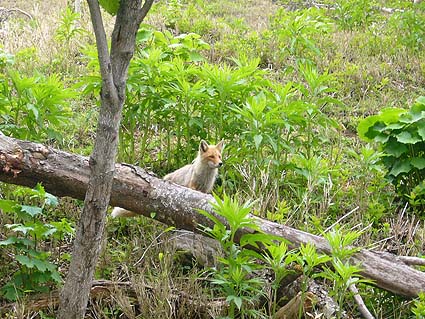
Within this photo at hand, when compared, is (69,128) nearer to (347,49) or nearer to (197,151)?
(197,151)

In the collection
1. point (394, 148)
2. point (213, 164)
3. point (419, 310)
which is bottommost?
point (419, 310)

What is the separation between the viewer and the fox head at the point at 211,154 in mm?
6144

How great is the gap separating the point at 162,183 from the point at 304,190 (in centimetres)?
187

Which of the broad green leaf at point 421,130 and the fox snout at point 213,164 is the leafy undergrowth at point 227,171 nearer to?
the broad green leaf at point 421,130

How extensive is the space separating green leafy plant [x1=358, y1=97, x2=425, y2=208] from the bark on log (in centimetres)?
169

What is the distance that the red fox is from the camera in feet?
20.3

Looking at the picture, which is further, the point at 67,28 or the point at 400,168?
the point at 67,28

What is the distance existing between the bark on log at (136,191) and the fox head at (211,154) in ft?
4.09

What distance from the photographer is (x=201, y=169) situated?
634cm

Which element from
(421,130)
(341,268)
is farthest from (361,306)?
(421,130)

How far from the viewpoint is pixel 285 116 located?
19.7 feet

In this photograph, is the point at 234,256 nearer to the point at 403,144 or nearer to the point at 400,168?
the point at 400,168

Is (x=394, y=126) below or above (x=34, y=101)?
below

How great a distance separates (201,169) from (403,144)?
2167mm
